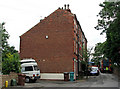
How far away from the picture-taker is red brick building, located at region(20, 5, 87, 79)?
31688mm

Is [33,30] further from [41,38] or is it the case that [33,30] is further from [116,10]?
[116,10]

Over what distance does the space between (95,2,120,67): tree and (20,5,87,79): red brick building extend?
14.7 feet

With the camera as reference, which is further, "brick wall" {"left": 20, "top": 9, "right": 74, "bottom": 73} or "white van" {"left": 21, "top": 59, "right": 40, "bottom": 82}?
"brick wall" {"left": 20, "top": 9, "right": 74, "bottom": 73}

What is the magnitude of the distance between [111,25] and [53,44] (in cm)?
904

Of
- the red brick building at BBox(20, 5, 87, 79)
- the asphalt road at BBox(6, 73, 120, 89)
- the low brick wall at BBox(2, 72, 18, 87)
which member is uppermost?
the red brick building at BBox(20, 5, 87, 79)

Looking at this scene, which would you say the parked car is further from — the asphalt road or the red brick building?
the asphalt road

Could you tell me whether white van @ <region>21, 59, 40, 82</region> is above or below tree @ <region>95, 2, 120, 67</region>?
below

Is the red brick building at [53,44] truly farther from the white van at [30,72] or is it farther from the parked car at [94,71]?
the parked car at [94,71]

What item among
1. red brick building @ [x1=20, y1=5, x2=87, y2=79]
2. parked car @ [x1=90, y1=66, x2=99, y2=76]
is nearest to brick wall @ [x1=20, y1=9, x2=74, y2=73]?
red brick building @ [x1=20, y1=5, x2=87, y2=79]

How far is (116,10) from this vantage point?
1196 inches

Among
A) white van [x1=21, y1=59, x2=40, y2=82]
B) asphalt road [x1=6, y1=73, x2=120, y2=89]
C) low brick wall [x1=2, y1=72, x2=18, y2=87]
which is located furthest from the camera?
white van [x1=21, y1=59, x2=40, y2=82]

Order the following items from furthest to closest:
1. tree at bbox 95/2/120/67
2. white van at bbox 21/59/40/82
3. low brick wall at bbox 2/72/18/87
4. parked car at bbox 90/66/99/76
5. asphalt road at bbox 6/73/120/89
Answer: parked car at bbox 90/66/99/76
tree at bbox 95/2/120/67
white van at bbox 21/59/40/82
asphalt road at bbox 6/73/120/89
low brick wall at bbox 2/72/18/87

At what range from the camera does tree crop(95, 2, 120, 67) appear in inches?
1181

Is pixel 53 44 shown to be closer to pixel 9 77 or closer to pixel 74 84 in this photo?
pixel 74 84
